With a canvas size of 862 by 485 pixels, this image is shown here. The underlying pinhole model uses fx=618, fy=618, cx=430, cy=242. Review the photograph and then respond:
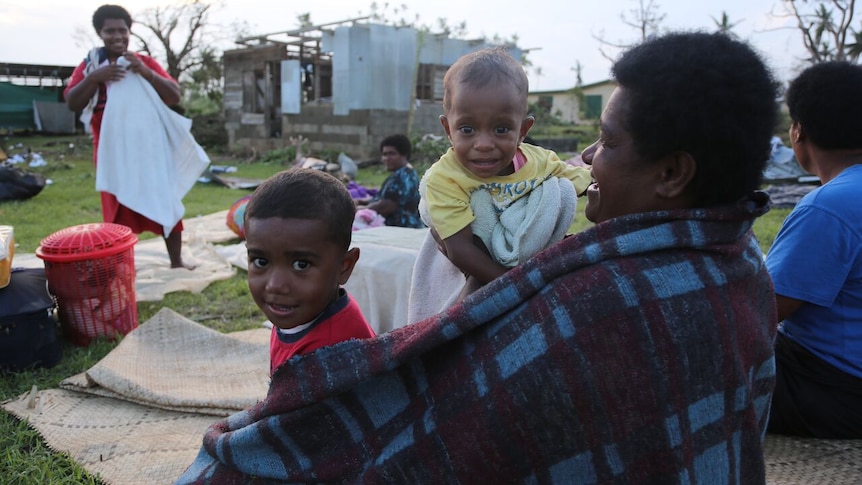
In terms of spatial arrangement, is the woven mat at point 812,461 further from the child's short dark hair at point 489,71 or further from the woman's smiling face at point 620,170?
the child's short dark hair at point 489,71

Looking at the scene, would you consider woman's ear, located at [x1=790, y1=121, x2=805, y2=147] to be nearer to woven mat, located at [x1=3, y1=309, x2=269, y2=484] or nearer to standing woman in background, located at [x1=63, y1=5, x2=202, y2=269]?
woven mat, located at [x1=3, y1=309, x2=269, y2=484]

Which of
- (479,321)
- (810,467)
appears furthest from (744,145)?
(810,467)

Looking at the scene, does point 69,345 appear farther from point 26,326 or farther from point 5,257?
point 5,257

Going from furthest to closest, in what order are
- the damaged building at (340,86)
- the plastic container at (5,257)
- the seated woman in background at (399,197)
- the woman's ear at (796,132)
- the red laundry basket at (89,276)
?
the damaged building at (340,86), the seated woman in background at (399,197), the red laundry basket at (89,276), the plastic container at (5,257), the woman's ear at (796,132)

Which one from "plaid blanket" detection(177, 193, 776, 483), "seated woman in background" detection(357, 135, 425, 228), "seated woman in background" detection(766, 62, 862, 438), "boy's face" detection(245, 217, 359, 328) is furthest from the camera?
"seated woman in background" detection(357, 135, 425, 228)

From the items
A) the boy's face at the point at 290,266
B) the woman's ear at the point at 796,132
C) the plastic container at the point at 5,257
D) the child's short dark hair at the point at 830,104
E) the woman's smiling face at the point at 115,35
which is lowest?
the plastic container at the point at 5,257

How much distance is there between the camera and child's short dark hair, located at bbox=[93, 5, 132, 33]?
4.39 m

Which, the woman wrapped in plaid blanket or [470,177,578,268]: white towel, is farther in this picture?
[470,177,578,268]: white towel

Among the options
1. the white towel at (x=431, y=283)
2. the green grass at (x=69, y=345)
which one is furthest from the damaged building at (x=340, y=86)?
the white towel at (x=431, y=283)

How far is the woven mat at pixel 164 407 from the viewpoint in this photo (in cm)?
226

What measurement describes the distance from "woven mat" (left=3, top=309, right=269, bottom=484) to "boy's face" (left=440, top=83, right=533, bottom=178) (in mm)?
1715

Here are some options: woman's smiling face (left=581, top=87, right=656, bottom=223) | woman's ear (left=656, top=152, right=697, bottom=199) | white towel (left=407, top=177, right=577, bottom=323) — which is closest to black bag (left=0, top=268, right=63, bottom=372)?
white towel (left=407, top=177, right=577, bottom=323)

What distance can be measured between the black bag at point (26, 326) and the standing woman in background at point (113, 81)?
151cm

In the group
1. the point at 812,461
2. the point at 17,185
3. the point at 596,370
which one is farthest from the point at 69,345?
the point at 17,185
